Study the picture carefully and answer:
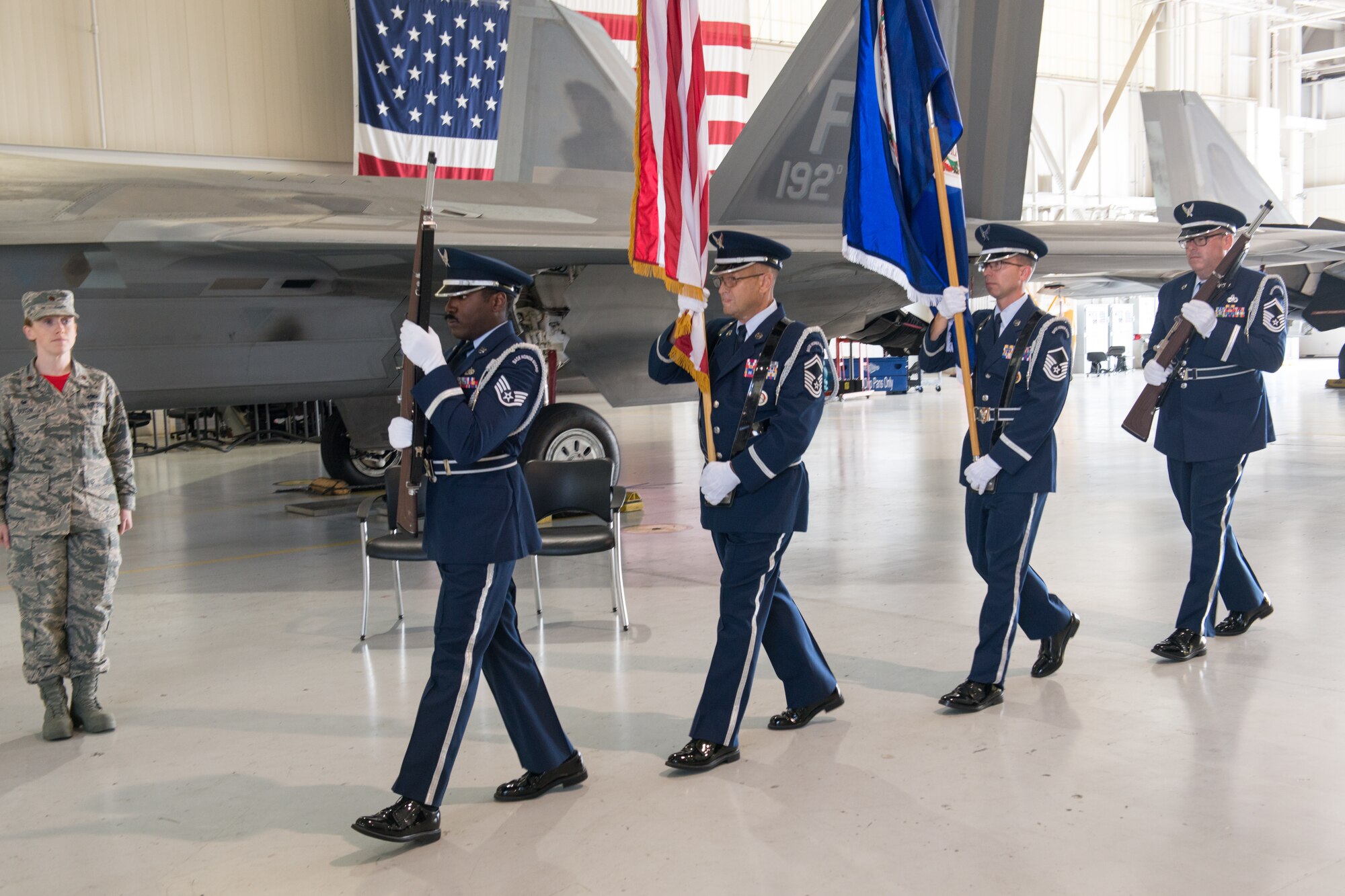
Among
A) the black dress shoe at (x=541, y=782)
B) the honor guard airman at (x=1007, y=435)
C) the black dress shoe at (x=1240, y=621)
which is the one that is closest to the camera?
the black dress shoe at (x=541, y=782)

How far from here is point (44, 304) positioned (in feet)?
13.7

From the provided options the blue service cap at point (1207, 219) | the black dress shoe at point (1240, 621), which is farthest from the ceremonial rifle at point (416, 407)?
the black dress shoe at point (1240, 621)

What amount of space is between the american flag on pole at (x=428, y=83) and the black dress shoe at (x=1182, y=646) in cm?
1436

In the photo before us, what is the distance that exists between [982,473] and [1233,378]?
4.96 ft

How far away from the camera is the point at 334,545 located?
8305mm

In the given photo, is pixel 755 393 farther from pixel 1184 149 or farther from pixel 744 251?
pixel 1184 149

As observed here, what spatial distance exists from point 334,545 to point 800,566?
3629mm

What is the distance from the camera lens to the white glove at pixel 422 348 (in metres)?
3.09

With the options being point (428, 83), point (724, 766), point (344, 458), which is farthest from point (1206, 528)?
point (428, 83)

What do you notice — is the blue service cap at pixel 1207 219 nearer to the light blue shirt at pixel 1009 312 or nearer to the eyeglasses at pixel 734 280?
the light blue shirt at pixel 1009 312

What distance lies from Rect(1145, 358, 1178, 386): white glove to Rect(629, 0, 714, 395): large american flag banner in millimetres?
2177

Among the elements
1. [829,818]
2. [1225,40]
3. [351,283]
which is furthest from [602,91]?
[1225,40]

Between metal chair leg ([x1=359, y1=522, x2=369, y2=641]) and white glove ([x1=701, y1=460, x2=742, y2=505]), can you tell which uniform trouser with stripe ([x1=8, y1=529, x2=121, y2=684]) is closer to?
metal chair leg ([x1=359, y1=522, x2=369, y2=641])

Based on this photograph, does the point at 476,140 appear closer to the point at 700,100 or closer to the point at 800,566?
the point at 800,566
